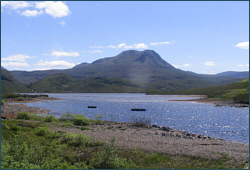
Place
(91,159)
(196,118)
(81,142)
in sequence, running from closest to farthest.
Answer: (91,159) → (81,142) → (196,118)

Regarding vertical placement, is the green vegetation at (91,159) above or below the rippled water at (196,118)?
above

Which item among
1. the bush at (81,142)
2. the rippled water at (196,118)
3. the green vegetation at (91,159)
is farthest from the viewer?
the rippled water at (196,118)

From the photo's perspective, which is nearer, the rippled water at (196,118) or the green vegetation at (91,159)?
the green vegetation at (91,159)

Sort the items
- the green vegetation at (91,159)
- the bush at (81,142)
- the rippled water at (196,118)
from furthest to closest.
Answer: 1. the rippled water at (196,118)
2. the bush at (81,142)
3. the green vegetation at (91,159)

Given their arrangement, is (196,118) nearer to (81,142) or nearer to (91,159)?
(81,142)

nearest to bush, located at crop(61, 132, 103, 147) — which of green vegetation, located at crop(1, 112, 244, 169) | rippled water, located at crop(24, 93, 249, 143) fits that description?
green vegetation, located at crop(1, 112, 244, 169)

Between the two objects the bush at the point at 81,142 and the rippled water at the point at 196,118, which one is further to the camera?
the rippled water at the point at 196,118

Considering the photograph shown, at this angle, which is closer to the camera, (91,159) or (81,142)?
(91,159)

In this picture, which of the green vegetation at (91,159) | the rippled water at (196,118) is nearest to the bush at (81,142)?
the green vegetation at (91,159)

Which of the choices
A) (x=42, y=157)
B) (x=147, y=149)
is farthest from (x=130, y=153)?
(x=42, y=157)

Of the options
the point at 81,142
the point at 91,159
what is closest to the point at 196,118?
the point at 81,142

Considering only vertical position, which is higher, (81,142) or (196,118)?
(81,142)

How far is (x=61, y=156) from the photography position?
21344 mm

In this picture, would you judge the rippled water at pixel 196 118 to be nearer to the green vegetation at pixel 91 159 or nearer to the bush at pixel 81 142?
the green vegetation at pixel 91 159
